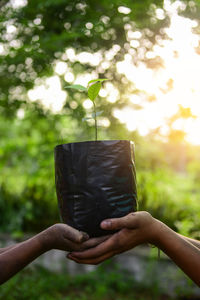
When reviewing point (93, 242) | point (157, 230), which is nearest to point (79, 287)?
point (93, 242)

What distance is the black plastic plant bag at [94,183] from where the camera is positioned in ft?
4.22

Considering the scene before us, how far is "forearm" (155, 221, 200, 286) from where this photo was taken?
1.19 m

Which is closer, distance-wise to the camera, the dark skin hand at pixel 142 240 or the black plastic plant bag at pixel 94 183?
the dark skin hand at pixel 142 240

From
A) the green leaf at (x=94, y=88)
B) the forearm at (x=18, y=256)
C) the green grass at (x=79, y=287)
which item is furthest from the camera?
the green grass at (x=79, y=287)

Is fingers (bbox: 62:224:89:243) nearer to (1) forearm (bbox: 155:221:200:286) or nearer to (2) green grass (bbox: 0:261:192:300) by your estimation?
(1) forearm (bbox: 155:221:200:286)

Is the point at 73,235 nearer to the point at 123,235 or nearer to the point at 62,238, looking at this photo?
the point at 62,238

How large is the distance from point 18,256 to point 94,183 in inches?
16.8

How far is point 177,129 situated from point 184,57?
2.09 feet

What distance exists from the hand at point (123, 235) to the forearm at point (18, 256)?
16cm

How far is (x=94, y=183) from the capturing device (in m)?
1.28

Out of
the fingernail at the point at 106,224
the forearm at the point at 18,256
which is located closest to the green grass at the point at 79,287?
the forearm at the point at 18,256

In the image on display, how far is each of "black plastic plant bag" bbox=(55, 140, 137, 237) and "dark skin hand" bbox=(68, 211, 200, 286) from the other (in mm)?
90

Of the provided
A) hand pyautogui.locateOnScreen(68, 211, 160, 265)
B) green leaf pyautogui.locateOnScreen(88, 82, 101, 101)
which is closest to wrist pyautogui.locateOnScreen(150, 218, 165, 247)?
hand pyautogui.locateOnScreen(68, 211, 160, 265)

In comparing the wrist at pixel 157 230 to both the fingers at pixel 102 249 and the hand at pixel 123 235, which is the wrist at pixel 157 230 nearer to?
the hand at pixel 123 235
